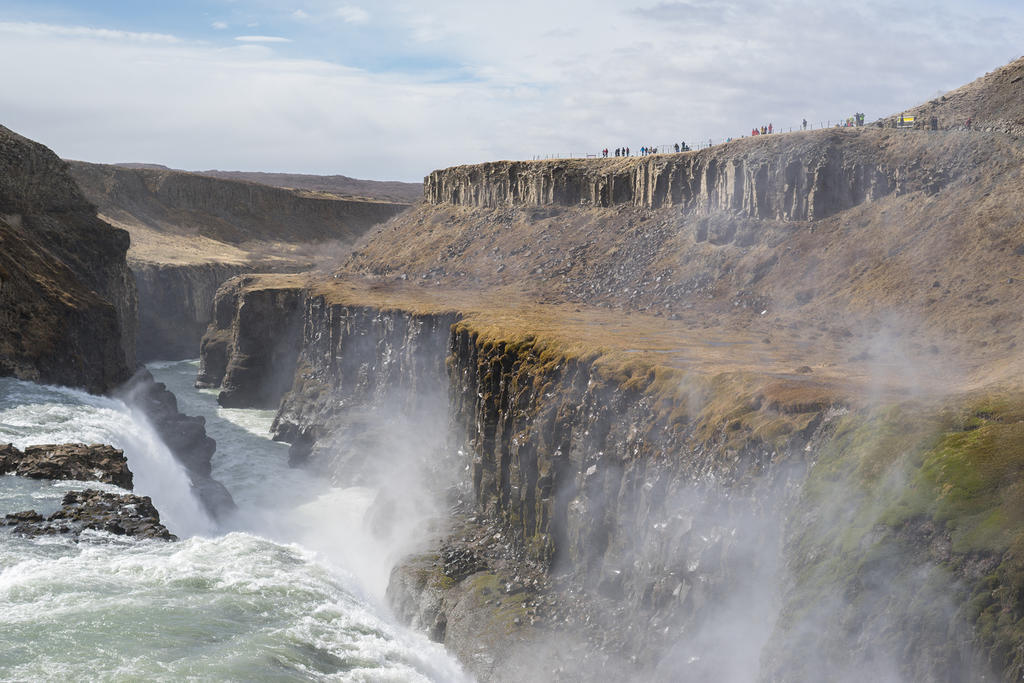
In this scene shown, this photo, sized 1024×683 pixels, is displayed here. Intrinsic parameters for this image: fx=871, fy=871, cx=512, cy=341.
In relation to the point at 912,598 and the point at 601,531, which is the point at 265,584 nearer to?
the point at 601,531

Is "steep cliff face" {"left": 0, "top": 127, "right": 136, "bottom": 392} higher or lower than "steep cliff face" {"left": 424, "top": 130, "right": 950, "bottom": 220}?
lower

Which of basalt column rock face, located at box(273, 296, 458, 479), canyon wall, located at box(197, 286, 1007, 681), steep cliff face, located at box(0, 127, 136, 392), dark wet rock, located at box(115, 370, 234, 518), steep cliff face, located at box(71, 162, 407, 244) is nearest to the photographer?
canyon wall, located at box(197, 286, 1007, 681)

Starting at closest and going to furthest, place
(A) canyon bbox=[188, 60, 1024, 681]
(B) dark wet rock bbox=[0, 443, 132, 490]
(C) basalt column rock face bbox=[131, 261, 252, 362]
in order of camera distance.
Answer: (A) canyon bbox=[188, 60, 1024, 681]
(B) dark wet rock bbox=[0, 443, 132, 490]
(C) basalt column rock face bbox=[131, 261, 252, 362]

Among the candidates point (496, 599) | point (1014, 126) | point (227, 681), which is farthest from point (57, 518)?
point (1014, 126)

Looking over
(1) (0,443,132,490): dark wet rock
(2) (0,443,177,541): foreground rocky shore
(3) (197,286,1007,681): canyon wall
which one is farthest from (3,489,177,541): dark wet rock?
(3) (197,286,1007,681): canyon wall

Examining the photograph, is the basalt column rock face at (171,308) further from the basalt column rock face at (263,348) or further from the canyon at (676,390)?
the basalt column rock face at (263,348)

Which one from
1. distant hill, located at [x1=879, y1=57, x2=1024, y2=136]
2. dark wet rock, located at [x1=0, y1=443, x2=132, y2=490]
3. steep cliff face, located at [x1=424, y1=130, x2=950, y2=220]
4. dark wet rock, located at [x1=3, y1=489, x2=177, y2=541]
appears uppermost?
distant hill, located at [x1=879, y1=57, x2=1024, y2=136]

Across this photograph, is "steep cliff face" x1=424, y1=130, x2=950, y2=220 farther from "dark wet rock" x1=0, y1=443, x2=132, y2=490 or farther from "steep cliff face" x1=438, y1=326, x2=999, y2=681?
"dark wet rock" x1=0, y1=443, x2=132, y2=490
